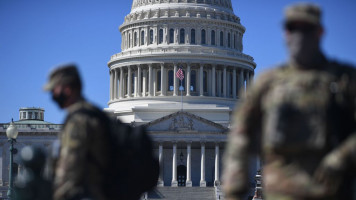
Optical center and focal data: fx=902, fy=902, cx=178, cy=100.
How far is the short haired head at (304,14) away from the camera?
8.27 m

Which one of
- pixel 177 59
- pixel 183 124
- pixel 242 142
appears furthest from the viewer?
pixel 177 59

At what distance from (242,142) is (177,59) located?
12511 cm

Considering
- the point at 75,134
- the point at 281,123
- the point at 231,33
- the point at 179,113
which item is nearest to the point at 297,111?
the point at 281,123

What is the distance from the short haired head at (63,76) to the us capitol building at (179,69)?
111 meters

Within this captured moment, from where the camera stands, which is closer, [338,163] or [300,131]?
[338,163]

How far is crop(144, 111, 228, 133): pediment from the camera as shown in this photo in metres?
118

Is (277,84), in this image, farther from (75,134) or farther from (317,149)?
(75,134)

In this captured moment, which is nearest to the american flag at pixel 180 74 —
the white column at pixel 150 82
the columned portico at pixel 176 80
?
the columned portico at pixel 176 80

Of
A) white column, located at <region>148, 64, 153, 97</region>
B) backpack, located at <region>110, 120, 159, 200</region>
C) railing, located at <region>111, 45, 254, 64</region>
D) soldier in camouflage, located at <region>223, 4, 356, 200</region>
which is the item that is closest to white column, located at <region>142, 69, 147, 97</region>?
white column, located at <region>148, 64, 153, 97</region>

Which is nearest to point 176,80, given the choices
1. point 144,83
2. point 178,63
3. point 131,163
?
point 178,63

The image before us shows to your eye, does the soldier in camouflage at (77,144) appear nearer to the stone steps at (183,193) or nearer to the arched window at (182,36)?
the stone steps at (183,193)

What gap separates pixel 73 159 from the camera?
9500 millimetres

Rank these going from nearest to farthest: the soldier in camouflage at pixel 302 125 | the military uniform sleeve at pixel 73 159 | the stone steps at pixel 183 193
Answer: the soldier in camouflage at pixel 302 125 → the military uniform sleeve at pixel 73 159 → the stone steps at pixel 183 193

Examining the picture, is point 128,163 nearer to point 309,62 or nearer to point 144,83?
point 309,62
